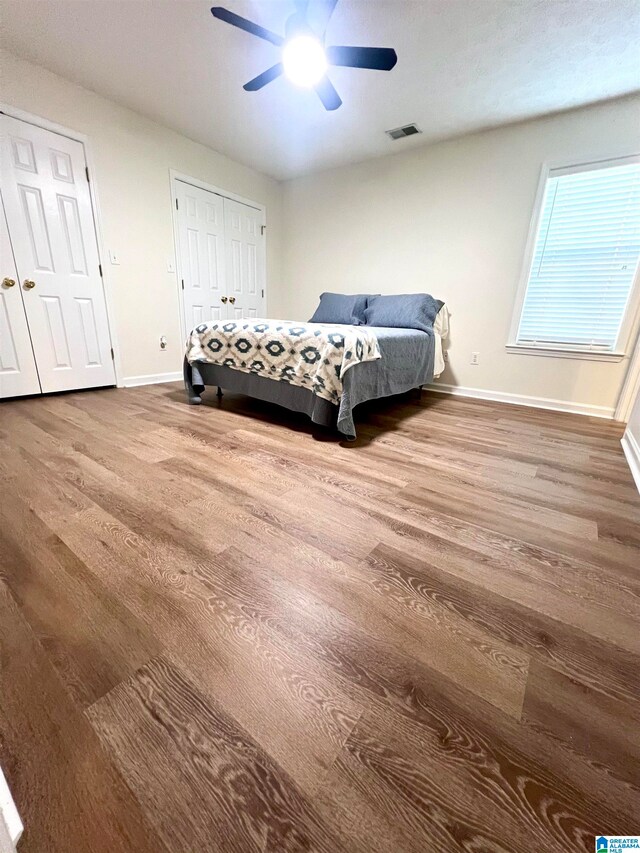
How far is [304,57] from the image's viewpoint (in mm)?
1849

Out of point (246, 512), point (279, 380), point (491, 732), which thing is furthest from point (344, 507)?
point (279, 380)

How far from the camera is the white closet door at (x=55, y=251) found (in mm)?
2482

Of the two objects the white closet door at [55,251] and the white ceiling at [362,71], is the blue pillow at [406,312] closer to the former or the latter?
the white ceiling at [362,71]

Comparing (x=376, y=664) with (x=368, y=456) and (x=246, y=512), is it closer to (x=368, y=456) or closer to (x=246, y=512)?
(x=246, y=512)

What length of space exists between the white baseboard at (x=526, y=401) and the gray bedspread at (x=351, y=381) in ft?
2.22

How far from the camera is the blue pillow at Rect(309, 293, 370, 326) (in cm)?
349

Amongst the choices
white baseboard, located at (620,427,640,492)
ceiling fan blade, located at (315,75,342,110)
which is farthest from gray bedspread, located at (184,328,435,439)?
ceiling fan blade, located at (315,75,342,110)

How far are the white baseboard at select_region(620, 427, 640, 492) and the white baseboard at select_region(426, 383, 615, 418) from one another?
2.47 ft

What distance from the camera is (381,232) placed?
3705mm

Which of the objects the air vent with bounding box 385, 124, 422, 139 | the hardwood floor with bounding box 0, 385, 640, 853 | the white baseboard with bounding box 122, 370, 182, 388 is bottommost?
the hardwood floor with bounding box 0, 385, 640, 853

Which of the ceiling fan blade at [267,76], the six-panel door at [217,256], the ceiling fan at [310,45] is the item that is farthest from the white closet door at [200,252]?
the ceiling fan at [310,45]

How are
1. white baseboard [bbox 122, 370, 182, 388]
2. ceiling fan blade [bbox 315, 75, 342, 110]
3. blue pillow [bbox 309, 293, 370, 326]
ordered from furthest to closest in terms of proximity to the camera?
blue pillow [bbox 309, 293, 370, 326] → white baseboard [bbox 122, 370, 182, 388] → ceiling fan blade [bbox 315, 75, 342, 110]

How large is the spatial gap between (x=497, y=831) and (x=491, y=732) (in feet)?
0.46

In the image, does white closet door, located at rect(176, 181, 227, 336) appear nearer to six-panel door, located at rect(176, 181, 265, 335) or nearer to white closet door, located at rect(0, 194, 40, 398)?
six-panel door, located at rect(176, 181, 265, 335)
